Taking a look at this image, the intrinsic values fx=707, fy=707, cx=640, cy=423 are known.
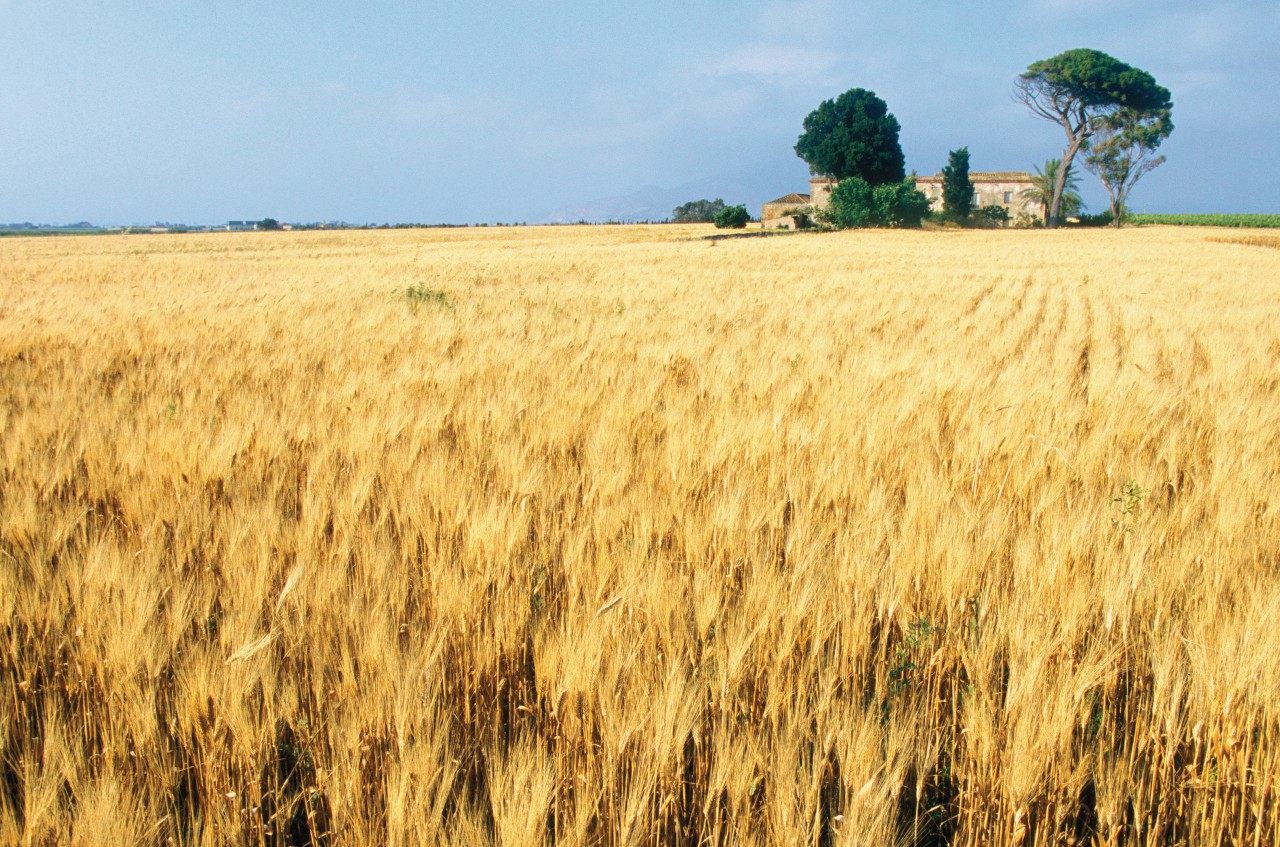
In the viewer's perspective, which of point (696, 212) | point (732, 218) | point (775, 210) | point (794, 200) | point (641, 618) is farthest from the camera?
point (696, 212)

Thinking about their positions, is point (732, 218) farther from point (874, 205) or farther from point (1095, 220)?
point (1095, 220)

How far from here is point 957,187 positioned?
174 feet

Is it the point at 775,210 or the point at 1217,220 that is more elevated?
the point at 775,210

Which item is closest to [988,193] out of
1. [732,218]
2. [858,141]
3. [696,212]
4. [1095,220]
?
[1095,220]

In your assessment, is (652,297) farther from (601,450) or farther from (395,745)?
(395,745)

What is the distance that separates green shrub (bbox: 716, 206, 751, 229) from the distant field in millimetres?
38143

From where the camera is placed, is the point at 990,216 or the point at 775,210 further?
the point at 775,210

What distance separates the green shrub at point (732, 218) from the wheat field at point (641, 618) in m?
51.0

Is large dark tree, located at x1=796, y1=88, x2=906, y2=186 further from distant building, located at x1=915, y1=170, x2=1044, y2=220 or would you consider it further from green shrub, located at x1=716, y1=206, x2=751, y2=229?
distant building, located at x1=915, y1=170, x2=1044, y2=220

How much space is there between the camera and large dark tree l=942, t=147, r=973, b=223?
172 feet

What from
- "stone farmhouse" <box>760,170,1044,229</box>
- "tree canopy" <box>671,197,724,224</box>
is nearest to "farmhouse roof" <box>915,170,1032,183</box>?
"stone farmhouse" <box>760,170,1044,229</box>

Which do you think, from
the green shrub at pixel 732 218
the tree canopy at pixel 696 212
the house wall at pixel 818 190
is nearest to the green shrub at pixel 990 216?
the house wall at pixel 818 190

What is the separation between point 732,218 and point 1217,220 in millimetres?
51359

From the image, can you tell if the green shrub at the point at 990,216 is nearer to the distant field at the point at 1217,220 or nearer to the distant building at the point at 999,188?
the distant building at the point at 999,188
